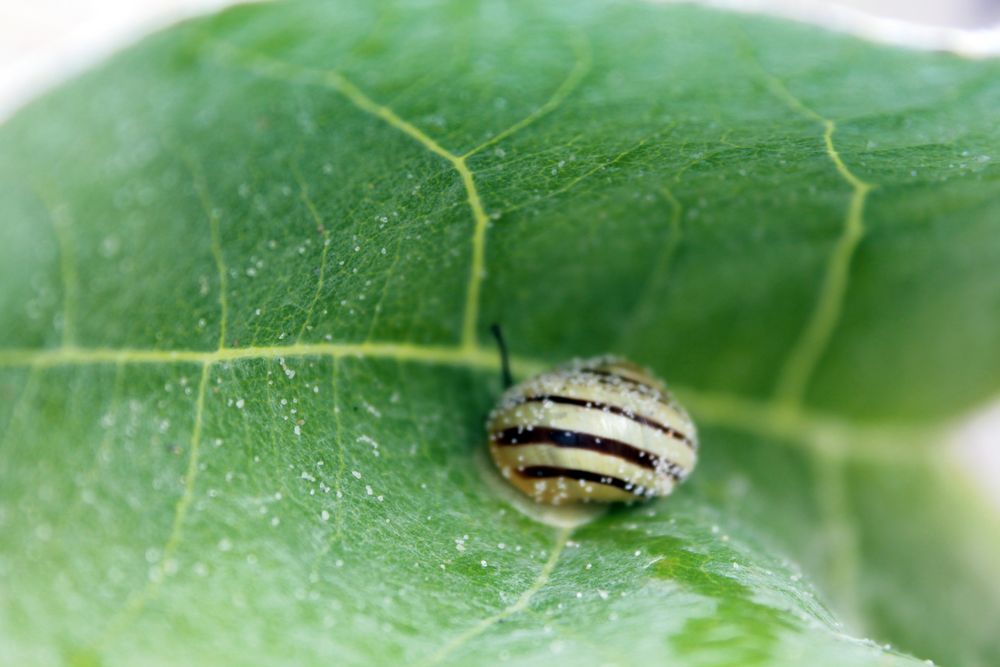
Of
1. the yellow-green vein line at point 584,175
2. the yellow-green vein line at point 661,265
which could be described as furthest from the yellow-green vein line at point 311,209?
the yellow-green vein line at point 661,265

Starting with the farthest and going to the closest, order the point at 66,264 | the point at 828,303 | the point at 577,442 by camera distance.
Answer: the point at 828,303, the point at 577,442, the point at 66,264

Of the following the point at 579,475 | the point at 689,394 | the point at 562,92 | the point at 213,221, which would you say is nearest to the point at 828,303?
the point at 689,394

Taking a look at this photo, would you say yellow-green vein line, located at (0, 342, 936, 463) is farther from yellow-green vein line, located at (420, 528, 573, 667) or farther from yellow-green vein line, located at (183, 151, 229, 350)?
yellow-green vein line, located at (420, 528, 573, 667)

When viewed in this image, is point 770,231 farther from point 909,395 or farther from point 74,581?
point 74,581

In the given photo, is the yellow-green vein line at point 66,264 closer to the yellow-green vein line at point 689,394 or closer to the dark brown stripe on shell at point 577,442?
the yellow-green vein line at point 689,394

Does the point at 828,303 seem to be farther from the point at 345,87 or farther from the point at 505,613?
the point at 345,87

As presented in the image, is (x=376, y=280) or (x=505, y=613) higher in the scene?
(x=376, y=280)

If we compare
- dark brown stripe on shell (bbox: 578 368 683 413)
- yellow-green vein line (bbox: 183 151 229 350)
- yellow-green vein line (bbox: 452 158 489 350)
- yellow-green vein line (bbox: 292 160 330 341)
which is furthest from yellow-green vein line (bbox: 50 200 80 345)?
dark brown stripe on shell (bbox: 578 368 683 413)
